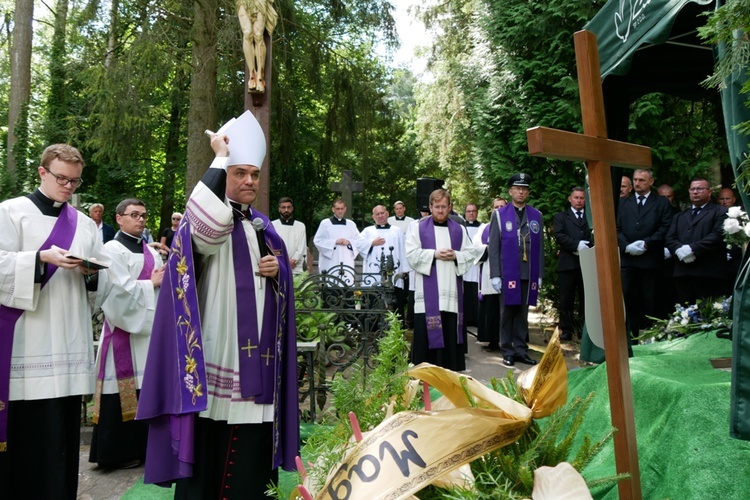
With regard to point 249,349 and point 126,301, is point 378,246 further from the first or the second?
point 249,349

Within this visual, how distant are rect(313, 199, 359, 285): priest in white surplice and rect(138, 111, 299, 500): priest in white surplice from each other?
8540mm

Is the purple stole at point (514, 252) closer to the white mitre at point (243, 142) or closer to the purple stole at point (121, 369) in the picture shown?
the purple stole at point (121, 369)

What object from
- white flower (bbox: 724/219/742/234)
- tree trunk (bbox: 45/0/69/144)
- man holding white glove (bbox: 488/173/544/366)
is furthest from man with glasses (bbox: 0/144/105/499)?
tree trunk (bbox: 45/0/69/144)

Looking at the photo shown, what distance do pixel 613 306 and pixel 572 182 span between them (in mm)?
9569

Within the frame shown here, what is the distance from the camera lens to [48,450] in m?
3.78

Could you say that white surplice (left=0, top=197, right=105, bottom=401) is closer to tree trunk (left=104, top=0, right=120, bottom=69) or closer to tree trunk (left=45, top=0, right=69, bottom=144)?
tree trunk (left=104, top=0, right=120, bottom=69)

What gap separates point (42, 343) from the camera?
12.5 ft

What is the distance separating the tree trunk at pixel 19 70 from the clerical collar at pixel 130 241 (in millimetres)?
13548

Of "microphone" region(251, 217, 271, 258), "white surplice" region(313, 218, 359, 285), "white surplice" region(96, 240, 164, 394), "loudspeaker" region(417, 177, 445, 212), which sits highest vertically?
"loudspeaker" region(417, 177, 445, 212)

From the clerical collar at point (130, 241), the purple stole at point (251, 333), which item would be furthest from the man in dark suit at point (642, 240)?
the purple stole at point (251, 333)

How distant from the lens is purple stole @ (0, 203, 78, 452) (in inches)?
145

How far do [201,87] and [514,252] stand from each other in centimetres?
625

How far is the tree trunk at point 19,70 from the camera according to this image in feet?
55.9

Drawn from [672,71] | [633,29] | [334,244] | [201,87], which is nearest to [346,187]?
[334,244]
